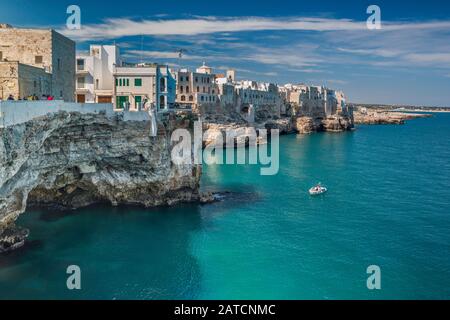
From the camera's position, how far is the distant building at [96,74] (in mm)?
42188

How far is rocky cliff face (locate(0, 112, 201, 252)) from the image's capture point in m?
24.5

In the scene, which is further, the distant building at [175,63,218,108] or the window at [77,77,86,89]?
the distant building at [175,63,218,108]

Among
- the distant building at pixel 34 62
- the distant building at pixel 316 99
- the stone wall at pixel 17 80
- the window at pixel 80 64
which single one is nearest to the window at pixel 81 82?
the window at pixel 80 64

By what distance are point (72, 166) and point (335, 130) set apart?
9868cm

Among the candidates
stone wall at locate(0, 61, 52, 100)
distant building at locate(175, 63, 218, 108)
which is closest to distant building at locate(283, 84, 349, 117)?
distant building at locate(175, 63, 218, 108)

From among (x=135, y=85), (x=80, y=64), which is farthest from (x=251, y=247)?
(x=80, y=64)

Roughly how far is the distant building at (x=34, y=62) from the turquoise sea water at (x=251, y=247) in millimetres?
9376

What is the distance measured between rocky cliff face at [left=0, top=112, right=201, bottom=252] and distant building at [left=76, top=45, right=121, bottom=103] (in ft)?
34.0

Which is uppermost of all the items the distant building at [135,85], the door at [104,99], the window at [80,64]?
the window at [80,64]

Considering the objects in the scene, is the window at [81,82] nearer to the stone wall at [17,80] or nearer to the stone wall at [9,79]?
the stone wall at [17,80]

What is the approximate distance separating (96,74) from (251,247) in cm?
2588

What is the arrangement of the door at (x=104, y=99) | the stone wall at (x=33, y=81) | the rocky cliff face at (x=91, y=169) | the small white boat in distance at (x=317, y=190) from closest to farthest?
the rocky cliff face at (x=91, y=169)
the stone wall at (x=33, y=81)
the small white boat in distance at (x=317, y=190)
the door at (x=104, y=99)

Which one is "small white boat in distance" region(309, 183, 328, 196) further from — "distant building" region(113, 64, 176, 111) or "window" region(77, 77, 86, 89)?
"window" region(77, 77, 86, 89)
